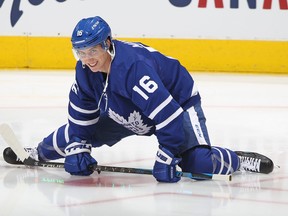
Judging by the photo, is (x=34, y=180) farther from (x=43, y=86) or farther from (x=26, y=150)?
(x=43, y=86)

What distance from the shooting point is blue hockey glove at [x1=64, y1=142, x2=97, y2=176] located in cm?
280

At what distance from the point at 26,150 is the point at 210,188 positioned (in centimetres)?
87

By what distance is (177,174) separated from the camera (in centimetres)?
275

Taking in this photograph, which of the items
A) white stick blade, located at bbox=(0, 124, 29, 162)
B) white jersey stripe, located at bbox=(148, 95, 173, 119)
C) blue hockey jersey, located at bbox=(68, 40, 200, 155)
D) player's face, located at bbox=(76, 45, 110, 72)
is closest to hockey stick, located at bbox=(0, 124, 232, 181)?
white stick blade, located at bbox=(0, 124, 29, 162)

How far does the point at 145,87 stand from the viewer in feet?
8.48

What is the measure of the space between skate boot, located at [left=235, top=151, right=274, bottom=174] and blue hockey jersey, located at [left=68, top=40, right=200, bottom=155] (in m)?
0.32

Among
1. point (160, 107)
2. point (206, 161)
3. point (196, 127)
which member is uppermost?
point (160, 107)

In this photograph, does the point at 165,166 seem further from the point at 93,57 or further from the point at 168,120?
the point at 93,57

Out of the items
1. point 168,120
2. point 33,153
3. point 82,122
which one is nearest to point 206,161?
point 168,120

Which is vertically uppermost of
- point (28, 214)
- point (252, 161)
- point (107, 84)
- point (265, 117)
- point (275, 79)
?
point (107, 84)

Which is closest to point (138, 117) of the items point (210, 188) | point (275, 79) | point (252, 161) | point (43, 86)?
point (210, 188)

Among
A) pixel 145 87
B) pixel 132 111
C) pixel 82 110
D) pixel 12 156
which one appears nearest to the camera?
pixel 145 87

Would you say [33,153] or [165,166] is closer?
[165,166]

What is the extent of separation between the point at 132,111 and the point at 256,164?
1.93 feet
